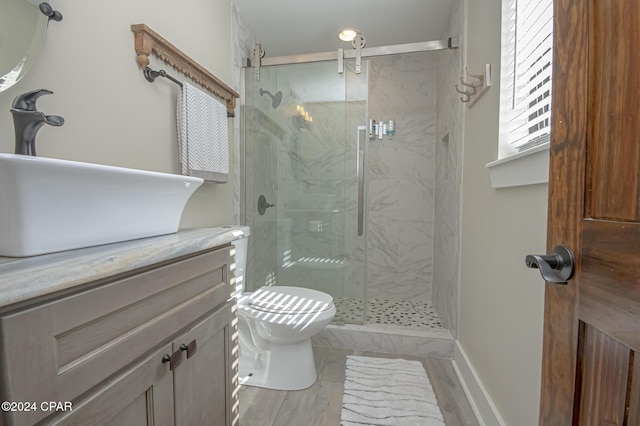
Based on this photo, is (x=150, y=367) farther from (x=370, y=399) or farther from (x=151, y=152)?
(x=370, y=399)

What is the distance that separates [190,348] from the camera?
0.83 m

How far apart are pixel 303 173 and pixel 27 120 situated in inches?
74.1

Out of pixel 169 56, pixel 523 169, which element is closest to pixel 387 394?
pixel 523 169

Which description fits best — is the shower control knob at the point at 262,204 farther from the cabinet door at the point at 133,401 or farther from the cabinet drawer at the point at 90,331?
the cabinet door at the point at 133,401

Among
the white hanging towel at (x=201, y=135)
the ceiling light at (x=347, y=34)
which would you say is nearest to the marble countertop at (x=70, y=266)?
the white hanging towel at (x=201, y=135)

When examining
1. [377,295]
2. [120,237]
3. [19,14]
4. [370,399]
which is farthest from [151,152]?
[377,295]

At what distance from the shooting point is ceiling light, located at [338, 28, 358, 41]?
238cm

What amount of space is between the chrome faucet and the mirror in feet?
0.80

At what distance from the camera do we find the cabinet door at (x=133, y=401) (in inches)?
21.3

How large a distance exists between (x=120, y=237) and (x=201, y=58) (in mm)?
1376

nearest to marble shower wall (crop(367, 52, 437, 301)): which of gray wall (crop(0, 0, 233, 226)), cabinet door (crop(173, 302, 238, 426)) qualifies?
gray wall (crop(0, 0, 233, 226))

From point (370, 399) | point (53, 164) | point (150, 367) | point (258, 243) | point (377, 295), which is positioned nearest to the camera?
point (53, 164)

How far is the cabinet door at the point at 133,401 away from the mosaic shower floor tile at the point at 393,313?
1.64 meters

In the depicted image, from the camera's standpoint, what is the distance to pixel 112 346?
597mm
